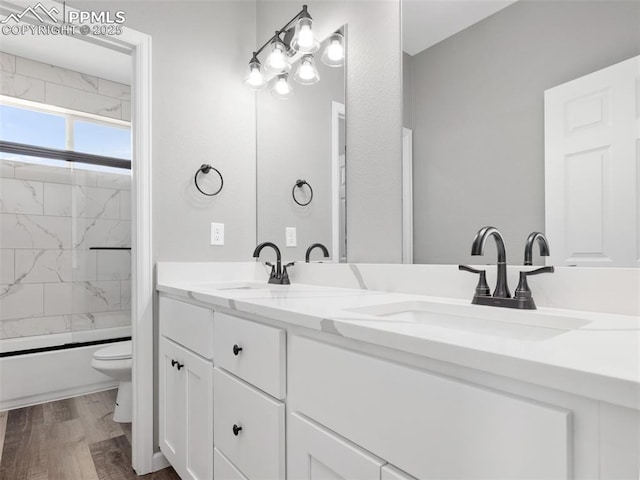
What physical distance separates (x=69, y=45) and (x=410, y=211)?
2.79 meters

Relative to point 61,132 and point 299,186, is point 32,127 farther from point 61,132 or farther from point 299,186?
point 299,186

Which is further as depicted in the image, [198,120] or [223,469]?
[198,120]

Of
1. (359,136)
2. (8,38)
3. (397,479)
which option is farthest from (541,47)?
(8,38)

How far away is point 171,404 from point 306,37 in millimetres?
1709

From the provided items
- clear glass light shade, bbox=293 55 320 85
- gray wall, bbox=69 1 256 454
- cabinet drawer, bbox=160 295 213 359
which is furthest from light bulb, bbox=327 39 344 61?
cabinet drawer, bbox=160 295 213 359

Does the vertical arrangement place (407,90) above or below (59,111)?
below

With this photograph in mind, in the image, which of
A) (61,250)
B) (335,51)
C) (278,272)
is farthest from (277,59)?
(61,250)

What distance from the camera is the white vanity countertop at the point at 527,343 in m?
0.43

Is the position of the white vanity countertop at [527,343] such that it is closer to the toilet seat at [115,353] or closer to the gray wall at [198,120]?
the gray wall at [198,120]

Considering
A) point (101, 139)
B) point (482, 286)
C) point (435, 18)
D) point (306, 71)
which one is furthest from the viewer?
point (101, 139)

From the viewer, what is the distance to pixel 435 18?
4.30ft

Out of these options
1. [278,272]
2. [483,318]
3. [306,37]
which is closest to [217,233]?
[278,272]

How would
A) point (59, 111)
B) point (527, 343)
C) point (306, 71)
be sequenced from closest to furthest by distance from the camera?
point (527, 343) < point (306, 71) < point (59, 111)

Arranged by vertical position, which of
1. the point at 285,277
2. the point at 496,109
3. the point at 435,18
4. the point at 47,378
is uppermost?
the point at 435,18
